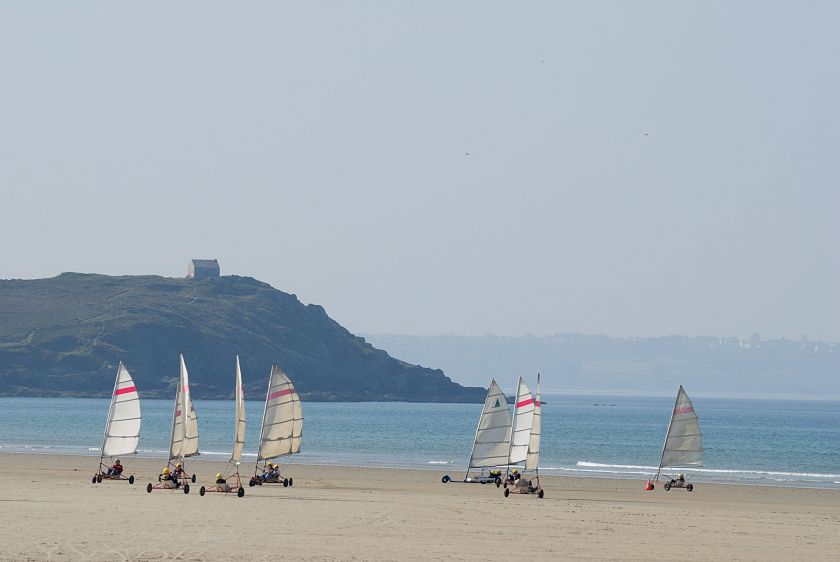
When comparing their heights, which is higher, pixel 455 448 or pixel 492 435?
pixel 492 435

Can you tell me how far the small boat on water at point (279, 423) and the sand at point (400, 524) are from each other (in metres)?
2.13

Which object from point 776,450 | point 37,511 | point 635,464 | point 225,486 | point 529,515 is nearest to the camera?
point 37,511

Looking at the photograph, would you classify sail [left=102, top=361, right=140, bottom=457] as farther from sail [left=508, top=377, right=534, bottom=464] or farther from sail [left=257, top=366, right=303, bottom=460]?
sail [left=508, top=377, right=534, bottom=464]

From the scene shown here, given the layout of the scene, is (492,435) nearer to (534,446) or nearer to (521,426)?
(521,426)

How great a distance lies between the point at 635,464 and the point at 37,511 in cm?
5763

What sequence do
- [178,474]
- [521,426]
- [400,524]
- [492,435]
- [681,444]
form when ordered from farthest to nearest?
1. [681,444]
2. [492,435]
3. [521,426]
4. [178,474]
5. [400,524]

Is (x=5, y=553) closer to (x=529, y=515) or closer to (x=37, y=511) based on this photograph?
(x=37, y=511)

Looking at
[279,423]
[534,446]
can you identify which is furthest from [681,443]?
[279,423]

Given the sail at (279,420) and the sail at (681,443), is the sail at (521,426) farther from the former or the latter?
the sail at (279,420)

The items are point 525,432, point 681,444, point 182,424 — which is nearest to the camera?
point 182,424

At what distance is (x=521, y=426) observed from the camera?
197 feet

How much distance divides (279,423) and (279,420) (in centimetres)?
14

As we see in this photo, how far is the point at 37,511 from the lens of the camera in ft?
137

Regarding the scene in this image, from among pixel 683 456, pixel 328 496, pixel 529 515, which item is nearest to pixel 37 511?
pixel 328 496
